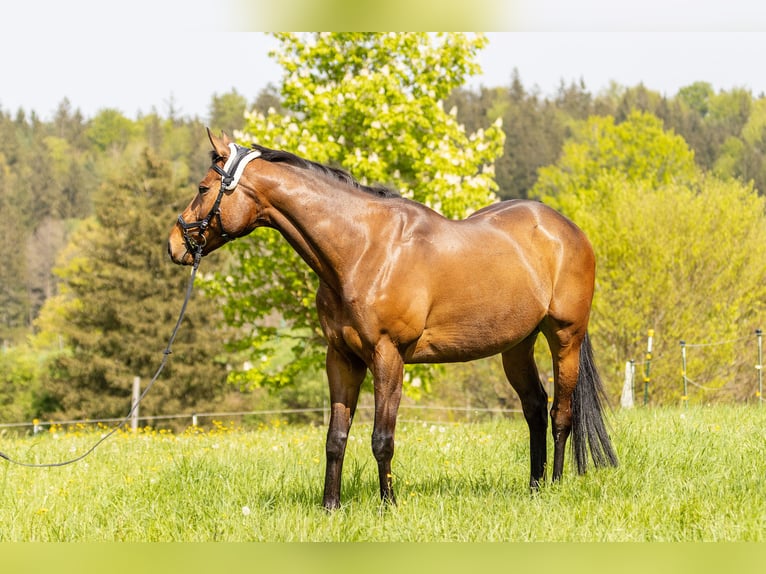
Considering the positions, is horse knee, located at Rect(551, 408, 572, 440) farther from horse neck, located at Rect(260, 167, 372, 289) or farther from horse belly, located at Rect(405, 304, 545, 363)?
horse neck, located at Rect(260, 167, 372, 289)

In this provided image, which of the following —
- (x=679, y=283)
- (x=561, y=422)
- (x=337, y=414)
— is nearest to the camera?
(x=337, y=414)

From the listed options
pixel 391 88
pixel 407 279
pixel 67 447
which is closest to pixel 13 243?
pixel 391 88

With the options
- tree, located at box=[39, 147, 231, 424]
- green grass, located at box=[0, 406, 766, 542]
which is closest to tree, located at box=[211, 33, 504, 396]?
green grass, located at box=[0, 406, 766, 542]

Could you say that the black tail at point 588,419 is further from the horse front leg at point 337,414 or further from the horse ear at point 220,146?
the horse ear at point 220,146

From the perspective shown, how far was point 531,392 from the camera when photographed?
6543 mm

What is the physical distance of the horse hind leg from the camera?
6.49 m

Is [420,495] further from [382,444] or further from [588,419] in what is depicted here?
[588,419]

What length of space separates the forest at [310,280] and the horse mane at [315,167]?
1.93ft

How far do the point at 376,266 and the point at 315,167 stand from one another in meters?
0.83

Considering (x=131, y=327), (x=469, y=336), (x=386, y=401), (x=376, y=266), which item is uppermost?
(x=376, y=266)

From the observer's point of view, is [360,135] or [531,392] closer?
[531,392]

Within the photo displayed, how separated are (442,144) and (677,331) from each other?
25.8ft

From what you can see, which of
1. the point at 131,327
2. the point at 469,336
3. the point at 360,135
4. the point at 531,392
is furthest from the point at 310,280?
the point at 131,327

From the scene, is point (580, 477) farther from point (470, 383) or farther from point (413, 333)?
point (470, 383)
